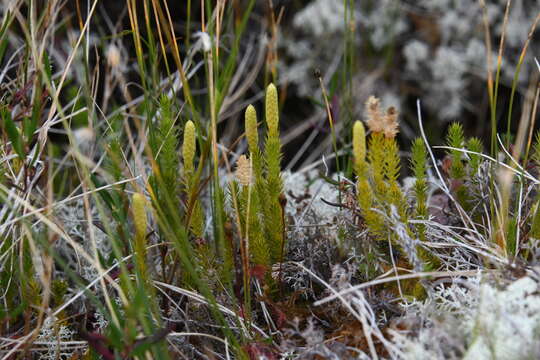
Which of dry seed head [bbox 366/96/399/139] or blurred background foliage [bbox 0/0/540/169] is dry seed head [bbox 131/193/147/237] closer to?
dry seed head [bbox 366/96/399/139]

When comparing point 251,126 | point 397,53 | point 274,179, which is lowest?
point 397,53

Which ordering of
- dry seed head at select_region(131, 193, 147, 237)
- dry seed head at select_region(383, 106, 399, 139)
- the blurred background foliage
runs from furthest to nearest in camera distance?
the blurred background foliage < dry seed head at select_region(383, 106, 399, 139) < dry seed head at select_region(131, 193, 147, 237)

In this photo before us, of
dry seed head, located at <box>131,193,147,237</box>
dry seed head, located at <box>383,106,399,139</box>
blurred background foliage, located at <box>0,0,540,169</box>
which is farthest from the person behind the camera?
blurred background foliage, located at <box>0,0,540,169</box>

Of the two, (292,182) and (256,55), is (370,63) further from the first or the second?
(292,182)

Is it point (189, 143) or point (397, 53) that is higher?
Result: point (189, 143)

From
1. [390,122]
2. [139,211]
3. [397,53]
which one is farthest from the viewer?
[397,53]

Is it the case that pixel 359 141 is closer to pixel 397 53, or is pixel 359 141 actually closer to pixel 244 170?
pixel 244 170

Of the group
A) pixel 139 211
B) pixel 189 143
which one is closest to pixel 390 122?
pixel 189 143

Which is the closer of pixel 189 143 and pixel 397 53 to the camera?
pixel 189 143

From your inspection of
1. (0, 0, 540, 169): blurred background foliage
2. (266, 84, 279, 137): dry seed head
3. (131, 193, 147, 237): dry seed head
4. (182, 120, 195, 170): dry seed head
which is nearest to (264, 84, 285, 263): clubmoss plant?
(266, 84, 279, 137): dry seed head

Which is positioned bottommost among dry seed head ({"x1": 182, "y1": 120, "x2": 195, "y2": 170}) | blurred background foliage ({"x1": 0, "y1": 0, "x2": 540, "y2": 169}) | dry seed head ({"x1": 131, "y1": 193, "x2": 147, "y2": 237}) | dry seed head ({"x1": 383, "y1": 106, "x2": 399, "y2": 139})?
blurred background foliage ({"x1": 0, "y1": 0, "x2": 540, "y2": 169})

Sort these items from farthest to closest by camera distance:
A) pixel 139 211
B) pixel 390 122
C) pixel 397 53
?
pixel 397 53 < pixel 390 122 < pixel 139 211
